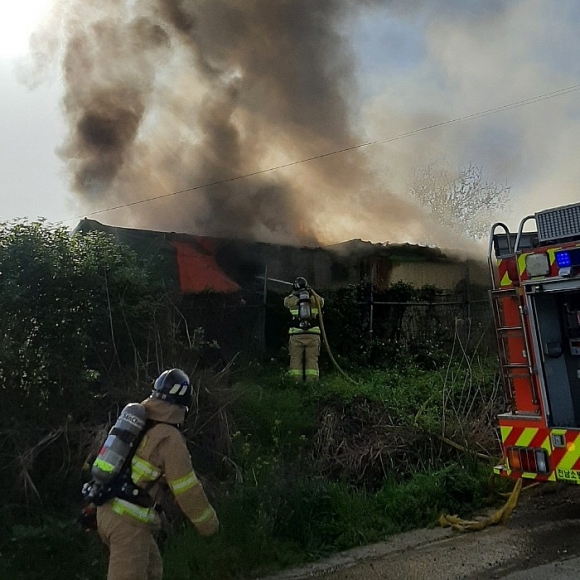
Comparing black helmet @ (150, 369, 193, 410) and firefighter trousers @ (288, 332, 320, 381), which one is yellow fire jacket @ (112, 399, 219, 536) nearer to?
black helmet @ (150, 369, 193, 410)

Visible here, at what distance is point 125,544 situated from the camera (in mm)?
3299

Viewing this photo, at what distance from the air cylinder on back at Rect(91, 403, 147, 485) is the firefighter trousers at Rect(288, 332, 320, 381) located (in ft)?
20.0

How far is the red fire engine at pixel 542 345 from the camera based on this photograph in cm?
489

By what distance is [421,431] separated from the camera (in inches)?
271

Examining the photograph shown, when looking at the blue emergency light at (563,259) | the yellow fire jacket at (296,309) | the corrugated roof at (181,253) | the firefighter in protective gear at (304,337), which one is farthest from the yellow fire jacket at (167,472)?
the corrugated roof at (181,253)

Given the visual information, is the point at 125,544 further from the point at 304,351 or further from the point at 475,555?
the point at 304,351

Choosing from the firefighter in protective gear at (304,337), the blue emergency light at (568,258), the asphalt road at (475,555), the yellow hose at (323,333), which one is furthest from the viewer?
the yellow hose at (323,333)

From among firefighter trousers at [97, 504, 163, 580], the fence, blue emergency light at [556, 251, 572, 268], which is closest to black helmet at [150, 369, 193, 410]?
firefighter trousers at [97, 504, 163, 580]

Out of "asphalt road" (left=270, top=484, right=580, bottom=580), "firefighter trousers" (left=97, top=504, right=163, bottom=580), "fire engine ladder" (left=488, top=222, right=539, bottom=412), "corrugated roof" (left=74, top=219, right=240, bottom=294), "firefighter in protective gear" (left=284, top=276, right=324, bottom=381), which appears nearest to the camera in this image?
"firefighter trousers" (left=97, top=504, right=163, bottom=580)

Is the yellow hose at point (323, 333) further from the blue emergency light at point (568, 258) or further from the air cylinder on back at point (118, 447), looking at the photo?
the air cylinder on back at point (118, 447)

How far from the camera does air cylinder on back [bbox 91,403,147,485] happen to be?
130 inches

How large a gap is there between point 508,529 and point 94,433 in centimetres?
346

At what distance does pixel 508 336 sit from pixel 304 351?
14.8ft

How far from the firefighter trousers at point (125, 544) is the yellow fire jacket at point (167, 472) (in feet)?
0.15
